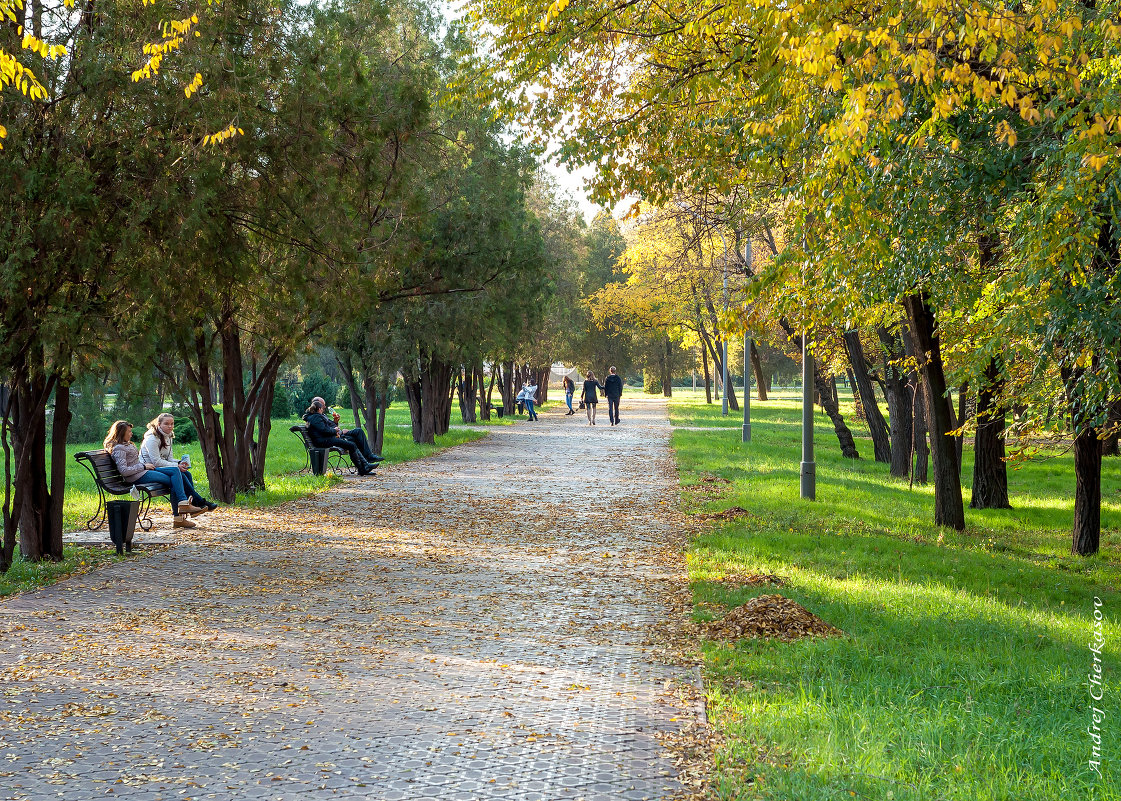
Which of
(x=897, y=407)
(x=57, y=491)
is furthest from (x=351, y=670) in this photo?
(x=897, y=407)

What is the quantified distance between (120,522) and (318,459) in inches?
302

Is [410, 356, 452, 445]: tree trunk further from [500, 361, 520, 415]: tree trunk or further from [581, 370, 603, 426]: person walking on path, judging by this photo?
[500, 361, 520, 415]: tree trunk

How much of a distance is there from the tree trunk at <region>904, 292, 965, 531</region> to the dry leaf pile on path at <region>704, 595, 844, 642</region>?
6.33 metres

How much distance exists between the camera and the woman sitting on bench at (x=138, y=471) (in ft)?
37.1

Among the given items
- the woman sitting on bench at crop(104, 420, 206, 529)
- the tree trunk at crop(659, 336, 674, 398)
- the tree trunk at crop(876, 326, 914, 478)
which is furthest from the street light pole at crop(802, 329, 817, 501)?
the tree trunk at crop(659, 336, 674, 398)

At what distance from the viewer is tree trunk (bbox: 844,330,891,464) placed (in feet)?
62.4

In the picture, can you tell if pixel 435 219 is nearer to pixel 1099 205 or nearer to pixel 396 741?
pixel 1099 205

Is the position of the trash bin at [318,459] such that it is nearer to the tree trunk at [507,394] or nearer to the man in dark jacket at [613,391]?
the man in dark jacket at [613,391]

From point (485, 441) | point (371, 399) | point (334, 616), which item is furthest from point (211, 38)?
point (485, 441)

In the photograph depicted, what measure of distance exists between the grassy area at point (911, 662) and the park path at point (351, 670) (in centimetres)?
49

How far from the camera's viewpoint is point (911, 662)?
6.32 m

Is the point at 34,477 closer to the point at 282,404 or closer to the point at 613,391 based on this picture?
the point at 613,391

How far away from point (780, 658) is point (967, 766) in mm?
1838

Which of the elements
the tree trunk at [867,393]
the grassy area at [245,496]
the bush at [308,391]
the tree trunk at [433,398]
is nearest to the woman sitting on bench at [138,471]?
the grassy area at [245,496]
